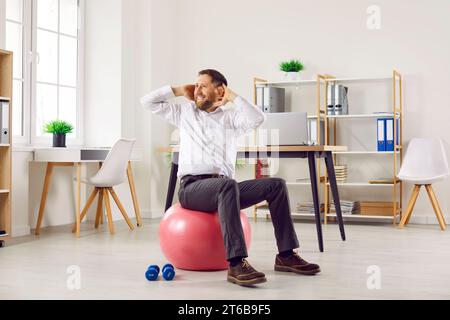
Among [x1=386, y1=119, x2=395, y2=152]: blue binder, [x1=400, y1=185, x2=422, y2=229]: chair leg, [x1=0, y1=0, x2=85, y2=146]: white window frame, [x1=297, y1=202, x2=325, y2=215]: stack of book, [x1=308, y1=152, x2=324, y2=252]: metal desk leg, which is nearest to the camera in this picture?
[x1=308, y1=152, x2=324, y2=252]: metal desk leg

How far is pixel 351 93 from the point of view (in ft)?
20.1

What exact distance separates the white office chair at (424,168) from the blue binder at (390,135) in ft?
0.54

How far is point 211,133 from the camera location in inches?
131

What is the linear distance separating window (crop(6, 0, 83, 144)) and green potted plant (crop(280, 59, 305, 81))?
2021 millimetres

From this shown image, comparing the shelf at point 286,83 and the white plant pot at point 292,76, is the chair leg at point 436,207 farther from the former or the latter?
the white plant pot at point 292,76

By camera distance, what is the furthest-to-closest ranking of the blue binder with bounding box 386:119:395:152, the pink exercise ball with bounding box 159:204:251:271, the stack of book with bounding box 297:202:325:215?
the stack of book with bounding box 297:202:325:215, the blue binder with bounding box 386:119:395:152, the pink exercise ball with bounding box 159:204:251:271

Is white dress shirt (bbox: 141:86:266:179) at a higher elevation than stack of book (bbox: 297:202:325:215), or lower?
higher

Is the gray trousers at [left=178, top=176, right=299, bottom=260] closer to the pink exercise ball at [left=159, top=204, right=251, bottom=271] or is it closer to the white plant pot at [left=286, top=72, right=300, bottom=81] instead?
the pink exercise ball at [left=159, top=204, right=251, bottom=271]

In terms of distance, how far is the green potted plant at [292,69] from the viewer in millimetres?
6098

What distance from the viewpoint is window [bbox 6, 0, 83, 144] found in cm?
528

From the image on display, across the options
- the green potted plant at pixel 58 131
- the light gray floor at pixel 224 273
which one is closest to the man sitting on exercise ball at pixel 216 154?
the light gray floor at pixel 224 273

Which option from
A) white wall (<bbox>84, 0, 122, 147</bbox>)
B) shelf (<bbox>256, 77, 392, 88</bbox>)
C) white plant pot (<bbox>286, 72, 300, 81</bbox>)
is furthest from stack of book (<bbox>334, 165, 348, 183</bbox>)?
white wall (<bbox>84, 0, 122, 147</bbox>)
